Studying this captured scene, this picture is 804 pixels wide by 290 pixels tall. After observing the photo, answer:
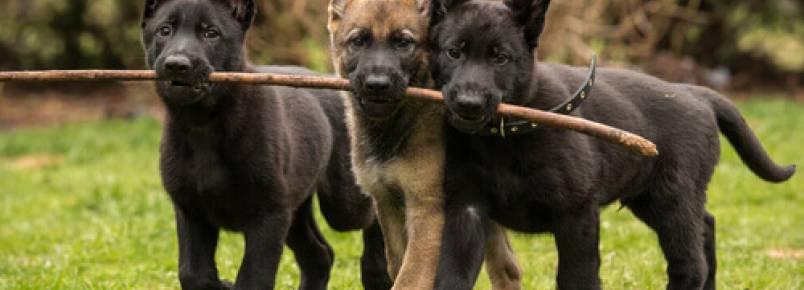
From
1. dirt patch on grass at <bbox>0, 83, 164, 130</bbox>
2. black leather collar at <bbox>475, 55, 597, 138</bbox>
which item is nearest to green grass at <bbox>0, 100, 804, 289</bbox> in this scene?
black leather collar at <bbox>475, 55, 597, 138</bbox>

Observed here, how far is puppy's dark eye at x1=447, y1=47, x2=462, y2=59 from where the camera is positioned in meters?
5.49

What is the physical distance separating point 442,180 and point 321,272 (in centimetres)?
160

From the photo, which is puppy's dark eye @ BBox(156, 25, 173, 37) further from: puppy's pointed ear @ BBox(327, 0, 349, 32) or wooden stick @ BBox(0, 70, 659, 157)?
puppy's pointed ear @ BBox(327, 0, 349, 32)

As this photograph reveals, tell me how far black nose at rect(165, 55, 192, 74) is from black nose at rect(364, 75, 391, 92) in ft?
2.75

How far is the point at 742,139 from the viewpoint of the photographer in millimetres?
6816

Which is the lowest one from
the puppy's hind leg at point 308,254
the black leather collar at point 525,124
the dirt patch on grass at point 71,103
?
the dirt patch on grass at point 71,103

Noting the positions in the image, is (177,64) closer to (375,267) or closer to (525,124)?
(525,124)

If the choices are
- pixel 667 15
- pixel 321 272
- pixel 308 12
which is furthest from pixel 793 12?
pixel 321 272

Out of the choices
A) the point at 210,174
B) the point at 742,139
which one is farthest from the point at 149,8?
the point at 742,139

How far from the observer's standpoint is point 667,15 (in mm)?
17750

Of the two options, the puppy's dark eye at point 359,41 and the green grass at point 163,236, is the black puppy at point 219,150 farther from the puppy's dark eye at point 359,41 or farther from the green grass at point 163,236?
the green grass at point 163,236

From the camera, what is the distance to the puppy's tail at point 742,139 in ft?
22.3

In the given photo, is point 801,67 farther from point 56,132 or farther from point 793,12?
point 56,132

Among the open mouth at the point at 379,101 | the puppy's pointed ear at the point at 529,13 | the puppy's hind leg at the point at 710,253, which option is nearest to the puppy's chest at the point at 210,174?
the open mouth at the point at 379,101
